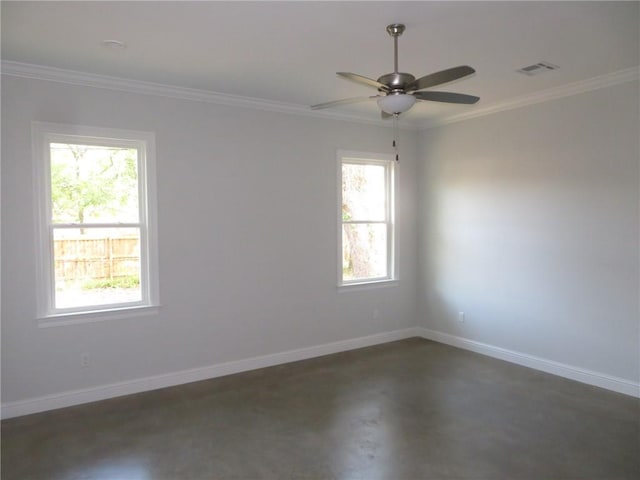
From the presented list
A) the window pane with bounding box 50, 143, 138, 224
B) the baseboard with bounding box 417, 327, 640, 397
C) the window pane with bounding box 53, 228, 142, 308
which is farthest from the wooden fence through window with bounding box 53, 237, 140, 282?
the baseboard with bounding box 417, 327, 640, 397

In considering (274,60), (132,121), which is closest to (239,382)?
(132,121)

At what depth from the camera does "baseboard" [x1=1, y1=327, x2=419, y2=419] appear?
3.62 meters

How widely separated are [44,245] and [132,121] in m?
1.30

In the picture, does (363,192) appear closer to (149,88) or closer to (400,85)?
(149,88)

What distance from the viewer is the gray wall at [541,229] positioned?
3.94 m

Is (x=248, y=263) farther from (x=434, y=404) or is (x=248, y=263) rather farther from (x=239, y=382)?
(x=434, y=404)

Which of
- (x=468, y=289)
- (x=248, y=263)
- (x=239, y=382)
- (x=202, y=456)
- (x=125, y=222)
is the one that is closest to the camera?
(x=202, y=456)

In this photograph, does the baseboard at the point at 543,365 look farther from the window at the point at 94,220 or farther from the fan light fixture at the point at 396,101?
the window at the point at 94,220

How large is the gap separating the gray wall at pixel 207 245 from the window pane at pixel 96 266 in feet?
0.73

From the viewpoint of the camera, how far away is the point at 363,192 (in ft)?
18.5

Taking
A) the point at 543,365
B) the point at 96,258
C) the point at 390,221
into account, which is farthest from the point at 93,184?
the point at 543,365

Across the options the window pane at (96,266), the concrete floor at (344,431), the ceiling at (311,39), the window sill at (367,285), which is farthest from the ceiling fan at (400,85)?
the window sill at (367,285)

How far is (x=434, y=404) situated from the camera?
3787 millimetres

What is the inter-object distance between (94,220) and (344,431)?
2773 millimetres
